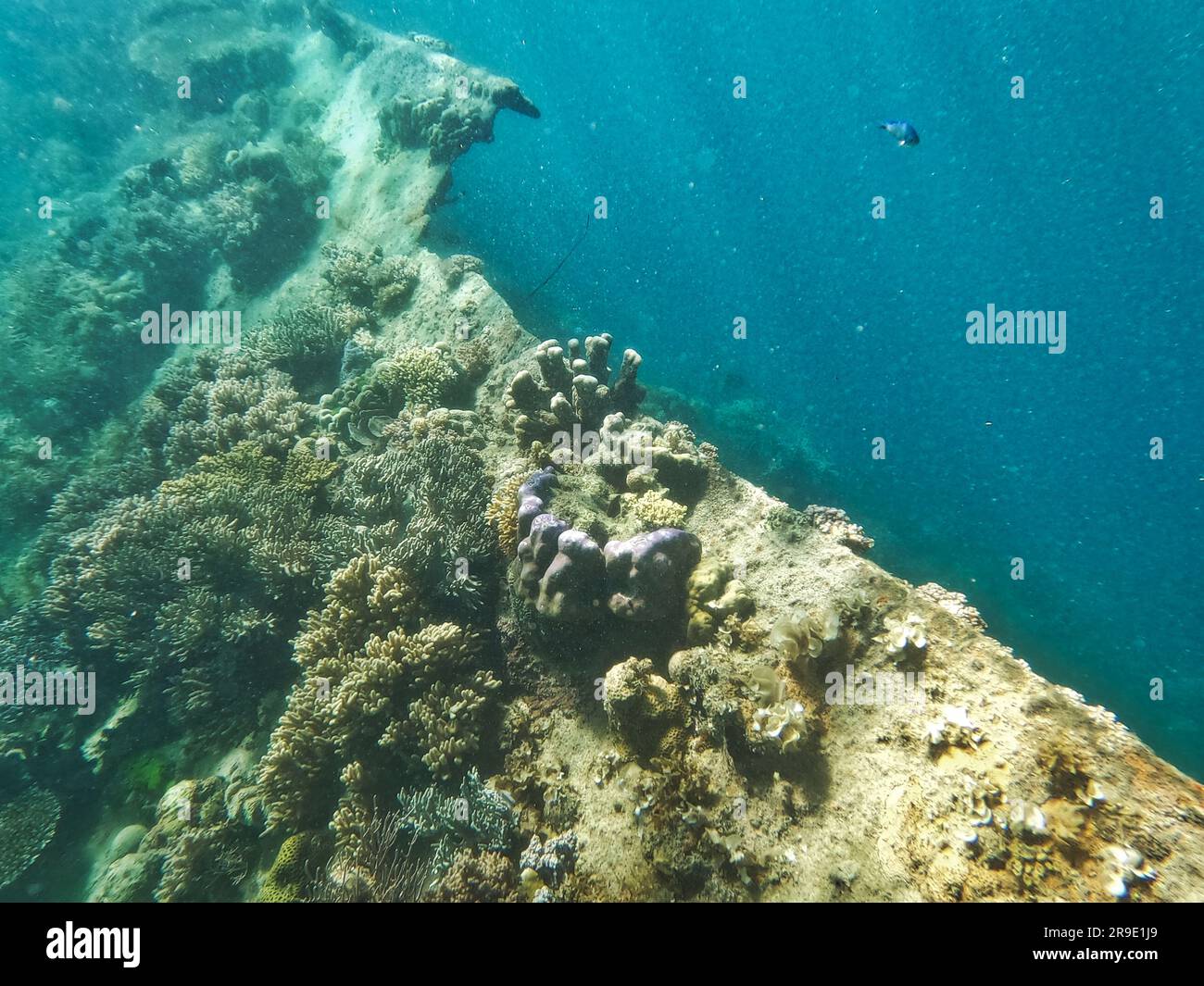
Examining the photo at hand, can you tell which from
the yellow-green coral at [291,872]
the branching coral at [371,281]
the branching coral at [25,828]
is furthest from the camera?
the branching coral at [371,281]

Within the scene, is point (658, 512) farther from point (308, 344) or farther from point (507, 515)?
point (308, 344)

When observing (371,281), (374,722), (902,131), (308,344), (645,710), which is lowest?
(374,722)

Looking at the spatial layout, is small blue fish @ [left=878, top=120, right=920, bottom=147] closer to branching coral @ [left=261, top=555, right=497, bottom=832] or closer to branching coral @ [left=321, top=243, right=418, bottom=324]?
branching coral @ [left=321, top=243, right=418, bottom=324]

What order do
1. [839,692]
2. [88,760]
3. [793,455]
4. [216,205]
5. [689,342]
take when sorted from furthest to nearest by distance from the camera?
[689,342] < [793,455] < [216,205] < [88,760] < [839,692]

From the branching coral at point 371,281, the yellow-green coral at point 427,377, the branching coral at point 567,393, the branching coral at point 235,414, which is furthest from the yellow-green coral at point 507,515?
the branching coral at point 371,281

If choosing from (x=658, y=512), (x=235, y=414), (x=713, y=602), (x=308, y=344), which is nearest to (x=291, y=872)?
(x=713, y=602)

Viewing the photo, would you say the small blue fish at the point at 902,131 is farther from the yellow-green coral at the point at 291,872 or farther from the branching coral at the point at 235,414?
the yellow-green coral at the point at 291,872

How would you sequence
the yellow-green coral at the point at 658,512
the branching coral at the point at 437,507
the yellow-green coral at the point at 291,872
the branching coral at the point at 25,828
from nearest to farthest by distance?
the yellow-green coral at the point at 291,872 < the yellow-green coral at the point at 658,512 < the branching coral at the point at 437,507 < the branching coral at the point at 25,828

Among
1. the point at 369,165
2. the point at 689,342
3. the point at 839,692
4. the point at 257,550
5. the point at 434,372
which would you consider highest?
the point at 689,342

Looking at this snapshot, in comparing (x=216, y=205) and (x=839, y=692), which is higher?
(x=216, y=205)

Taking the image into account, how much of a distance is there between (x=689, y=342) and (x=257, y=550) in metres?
33.3

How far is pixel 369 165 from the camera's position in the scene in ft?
45.6
